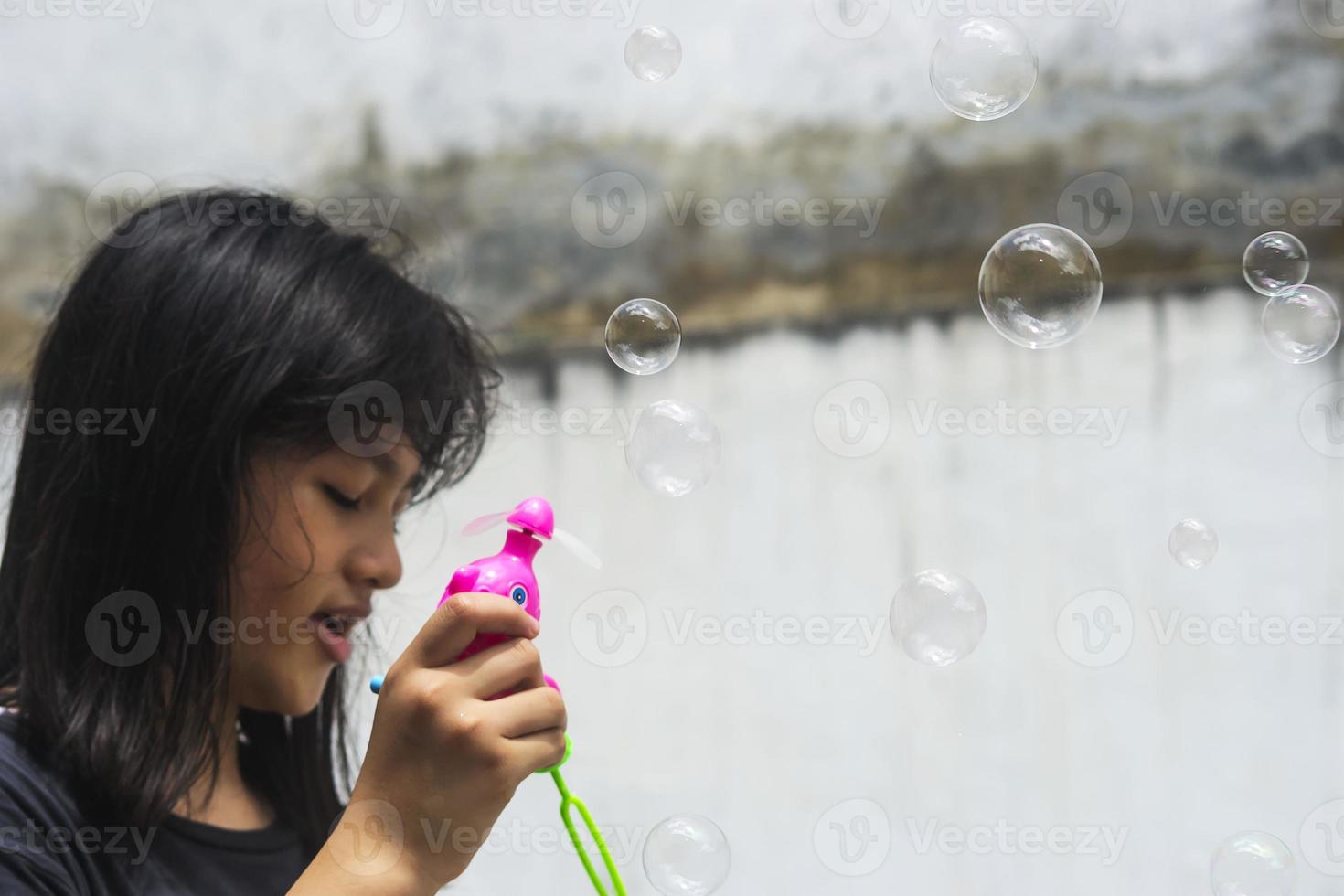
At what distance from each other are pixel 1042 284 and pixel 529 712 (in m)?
0.75

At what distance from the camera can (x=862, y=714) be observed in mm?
1987

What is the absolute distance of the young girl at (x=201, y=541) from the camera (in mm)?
678

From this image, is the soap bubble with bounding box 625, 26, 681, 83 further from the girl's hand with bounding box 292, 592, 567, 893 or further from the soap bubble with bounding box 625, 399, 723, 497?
the girl's hand with bounding box 292, 592, 567, 893

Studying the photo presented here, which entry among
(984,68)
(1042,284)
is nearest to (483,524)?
(1042,284)

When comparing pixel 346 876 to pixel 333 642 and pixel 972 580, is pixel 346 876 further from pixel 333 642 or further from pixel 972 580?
pixel 972 580

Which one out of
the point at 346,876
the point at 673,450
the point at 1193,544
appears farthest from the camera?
the point at 1193,544

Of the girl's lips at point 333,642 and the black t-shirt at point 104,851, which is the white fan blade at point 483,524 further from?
the black t-shirt at point 104,851

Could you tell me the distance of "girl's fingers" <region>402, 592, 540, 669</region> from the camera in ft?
2.01

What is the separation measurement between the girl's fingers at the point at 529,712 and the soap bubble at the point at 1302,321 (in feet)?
3.72

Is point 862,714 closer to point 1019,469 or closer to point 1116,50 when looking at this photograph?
point 1019,469

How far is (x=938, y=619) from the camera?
3.76ft

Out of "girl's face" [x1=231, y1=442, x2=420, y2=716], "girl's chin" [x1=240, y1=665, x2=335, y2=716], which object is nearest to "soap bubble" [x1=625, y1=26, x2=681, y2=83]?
"girl's face" [x1=231, y1=442, x2=420, y2=716]

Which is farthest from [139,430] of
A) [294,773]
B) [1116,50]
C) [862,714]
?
[1116,50]

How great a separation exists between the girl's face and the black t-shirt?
0.30 feet
